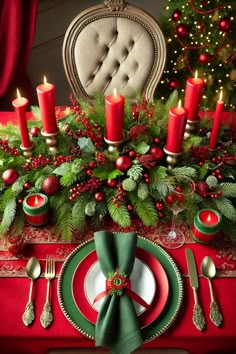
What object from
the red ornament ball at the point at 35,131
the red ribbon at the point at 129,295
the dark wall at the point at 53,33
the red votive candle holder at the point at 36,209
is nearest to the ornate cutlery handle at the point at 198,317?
the red ribbon at the point at 129,295

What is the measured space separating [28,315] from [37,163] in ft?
1.31

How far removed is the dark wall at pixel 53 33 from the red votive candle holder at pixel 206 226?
1.82 m

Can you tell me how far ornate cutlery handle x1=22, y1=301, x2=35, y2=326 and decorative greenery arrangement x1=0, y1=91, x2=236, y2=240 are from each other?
7.5 inches

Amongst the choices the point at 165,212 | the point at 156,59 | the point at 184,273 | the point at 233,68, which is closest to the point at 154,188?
the point at 165,212

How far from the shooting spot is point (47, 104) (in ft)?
3.25

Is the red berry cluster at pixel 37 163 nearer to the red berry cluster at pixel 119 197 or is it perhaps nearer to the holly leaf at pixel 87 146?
the holly leaf at pixel 87 146

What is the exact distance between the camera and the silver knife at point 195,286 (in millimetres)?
849

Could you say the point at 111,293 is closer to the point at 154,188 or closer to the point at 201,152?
the point at 154,188

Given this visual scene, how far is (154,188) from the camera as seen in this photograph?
1.01m

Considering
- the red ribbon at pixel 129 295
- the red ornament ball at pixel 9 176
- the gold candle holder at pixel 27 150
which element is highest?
the gold candle holder at pixel 27 150

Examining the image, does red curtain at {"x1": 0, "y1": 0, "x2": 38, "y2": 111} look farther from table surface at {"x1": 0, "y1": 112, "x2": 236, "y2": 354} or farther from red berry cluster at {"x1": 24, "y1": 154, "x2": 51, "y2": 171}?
table surface at {"x1": 0, "y1": 112, "x2": 236, "y2": 354}

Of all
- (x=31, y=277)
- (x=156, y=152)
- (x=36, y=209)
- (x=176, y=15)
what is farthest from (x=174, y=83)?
(x=31, y=277)

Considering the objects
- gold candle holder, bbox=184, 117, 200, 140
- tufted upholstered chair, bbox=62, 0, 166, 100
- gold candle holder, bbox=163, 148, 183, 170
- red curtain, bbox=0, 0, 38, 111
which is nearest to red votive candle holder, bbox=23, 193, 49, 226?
gold candle holder, bbox=163, 148, 183, 170

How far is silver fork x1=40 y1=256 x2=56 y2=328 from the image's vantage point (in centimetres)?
85
